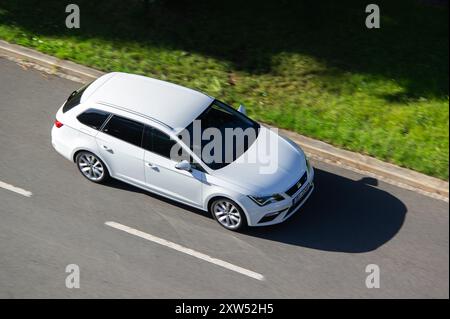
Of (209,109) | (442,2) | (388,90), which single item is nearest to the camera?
(209,109)

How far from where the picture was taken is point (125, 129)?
1124 centimetres

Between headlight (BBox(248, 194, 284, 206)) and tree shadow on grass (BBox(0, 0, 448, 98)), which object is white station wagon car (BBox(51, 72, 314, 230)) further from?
tree shadow on grass (BBox(0, 0, 448, 98))

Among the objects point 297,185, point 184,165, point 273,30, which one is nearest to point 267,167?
point 297,185

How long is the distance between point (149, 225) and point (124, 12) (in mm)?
6663

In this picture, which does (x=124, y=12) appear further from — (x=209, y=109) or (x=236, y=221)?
(x=236, y=221)

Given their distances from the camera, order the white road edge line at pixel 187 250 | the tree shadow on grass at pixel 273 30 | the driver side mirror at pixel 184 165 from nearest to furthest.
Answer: the white road edge line at pixel 187 250, the driver side mirror at pixel 184 165, the tree shadow on grass at pixel 273 30

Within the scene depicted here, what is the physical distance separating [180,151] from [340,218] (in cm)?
302

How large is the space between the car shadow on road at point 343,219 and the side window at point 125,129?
8.14 feet

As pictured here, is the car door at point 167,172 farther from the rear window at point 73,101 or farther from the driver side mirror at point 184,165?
the rear window at point 73,101

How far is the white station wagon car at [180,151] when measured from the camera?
10773 millimetres

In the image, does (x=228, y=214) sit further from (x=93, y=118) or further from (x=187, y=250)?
(x=93, y=118)

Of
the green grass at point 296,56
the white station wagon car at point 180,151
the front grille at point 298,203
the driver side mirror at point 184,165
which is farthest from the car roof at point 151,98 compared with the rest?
the front grille at point 298,203
